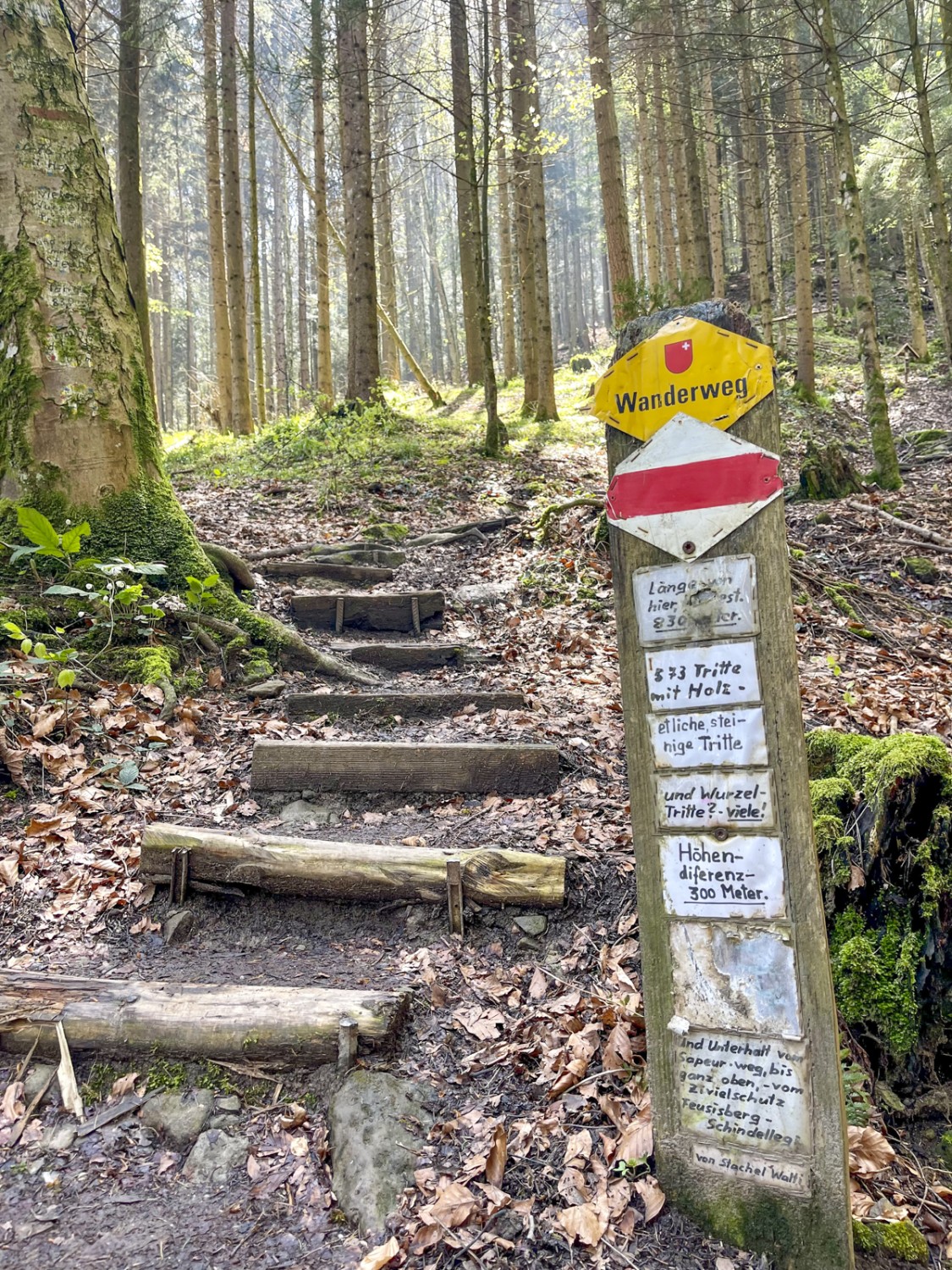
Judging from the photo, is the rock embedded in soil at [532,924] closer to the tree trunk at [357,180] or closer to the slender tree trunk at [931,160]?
the slender tree trunk at [931,160]

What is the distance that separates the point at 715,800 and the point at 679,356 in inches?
43.9

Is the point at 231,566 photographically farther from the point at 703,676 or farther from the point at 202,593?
the point at 703,676

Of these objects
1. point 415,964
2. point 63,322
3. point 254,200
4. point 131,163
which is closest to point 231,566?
point 63,322

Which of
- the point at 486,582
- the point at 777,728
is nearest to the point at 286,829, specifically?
the point at 777,728

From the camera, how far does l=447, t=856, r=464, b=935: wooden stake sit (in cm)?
307

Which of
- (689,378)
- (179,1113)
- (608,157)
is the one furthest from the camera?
(608,157)

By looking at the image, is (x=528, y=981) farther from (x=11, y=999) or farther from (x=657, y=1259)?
(x=11, y=999)

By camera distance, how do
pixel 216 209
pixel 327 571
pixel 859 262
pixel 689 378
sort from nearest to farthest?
pixel 689 378
pixel 327 571
pixel 859 262
pixel 216 209

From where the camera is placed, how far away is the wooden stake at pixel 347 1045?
2.46 m

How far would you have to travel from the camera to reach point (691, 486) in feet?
6.42

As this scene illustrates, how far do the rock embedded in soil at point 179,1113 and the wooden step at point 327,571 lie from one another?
524cm

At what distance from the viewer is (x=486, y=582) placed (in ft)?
25.3

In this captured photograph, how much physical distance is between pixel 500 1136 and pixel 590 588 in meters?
5.49

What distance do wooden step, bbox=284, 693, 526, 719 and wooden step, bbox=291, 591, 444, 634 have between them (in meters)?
1.67
